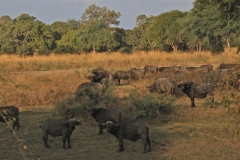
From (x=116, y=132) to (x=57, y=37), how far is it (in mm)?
49233

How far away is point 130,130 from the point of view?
26.1ft

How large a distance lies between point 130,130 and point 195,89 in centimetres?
620

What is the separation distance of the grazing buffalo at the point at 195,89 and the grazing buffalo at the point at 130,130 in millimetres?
5749

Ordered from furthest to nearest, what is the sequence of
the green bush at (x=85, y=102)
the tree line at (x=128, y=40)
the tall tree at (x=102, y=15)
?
1. the tall tree at (x=102, y=15)
2. the tree line at (x=128, y=40)
3. the green bush at (x=85, y=102)

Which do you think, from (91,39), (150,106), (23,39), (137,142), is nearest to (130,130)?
(137,142)

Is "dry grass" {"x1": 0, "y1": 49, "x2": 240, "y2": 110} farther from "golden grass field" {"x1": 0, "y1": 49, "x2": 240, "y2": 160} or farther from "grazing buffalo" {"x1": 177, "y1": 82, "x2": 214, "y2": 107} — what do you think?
"grazing buffalo" {"x1": 177, "y1": 82, "x2": 214, "y2": 107}

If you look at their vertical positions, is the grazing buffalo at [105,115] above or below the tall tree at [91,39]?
below

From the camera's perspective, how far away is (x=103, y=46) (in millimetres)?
47438

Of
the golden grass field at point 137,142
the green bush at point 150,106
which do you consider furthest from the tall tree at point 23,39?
the green bush at point 150,106

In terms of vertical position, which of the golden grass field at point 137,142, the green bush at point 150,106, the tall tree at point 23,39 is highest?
the tall tree at point 23,39

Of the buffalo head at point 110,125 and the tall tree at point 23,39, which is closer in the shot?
the buffalo head at point 110,125

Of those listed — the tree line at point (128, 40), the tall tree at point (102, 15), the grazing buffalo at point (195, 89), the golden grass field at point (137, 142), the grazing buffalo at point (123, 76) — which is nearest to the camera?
the golden grass field at point (137, 142)

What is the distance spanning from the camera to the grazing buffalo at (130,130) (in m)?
7.86

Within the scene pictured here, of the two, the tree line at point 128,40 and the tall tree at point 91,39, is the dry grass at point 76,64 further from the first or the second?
the tall tree at point 91,39
